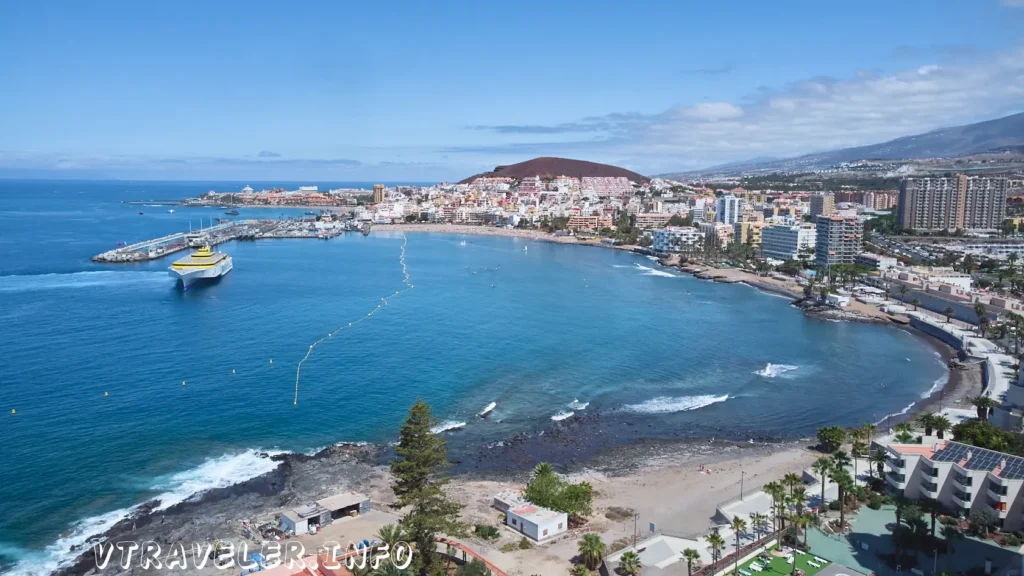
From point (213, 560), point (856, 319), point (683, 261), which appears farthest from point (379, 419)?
point (683, 261)

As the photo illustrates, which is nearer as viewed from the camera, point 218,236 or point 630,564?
point 630,564

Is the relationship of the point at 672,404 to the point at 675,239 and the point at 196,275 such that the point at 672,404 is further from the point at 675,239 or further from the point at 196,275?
the point at 675,239

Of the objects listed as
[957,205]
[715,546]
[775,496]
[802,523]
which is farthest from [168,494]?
[957,205]

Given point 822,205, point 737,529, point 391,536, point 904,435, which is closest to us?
point 391,536

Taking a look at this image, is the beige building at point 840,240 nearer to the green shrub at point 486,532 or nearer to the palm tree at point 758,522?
the palm tree at point 758,522

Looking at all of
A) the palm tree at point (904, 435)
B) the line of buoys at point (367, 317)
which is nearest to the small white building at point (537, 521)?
the palm tree at point (904, 435)

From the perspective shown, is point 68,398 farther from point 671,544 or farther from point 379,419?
point 671,544

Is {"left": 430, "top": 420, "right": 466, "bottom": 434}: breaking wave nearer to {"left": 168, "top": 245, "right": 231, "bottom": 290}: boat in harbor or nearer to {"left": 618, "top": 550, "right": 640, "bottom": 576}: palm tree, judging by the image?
{"left": 618, "top": 550, "right": 640, "bottom": 576}: palm tree
